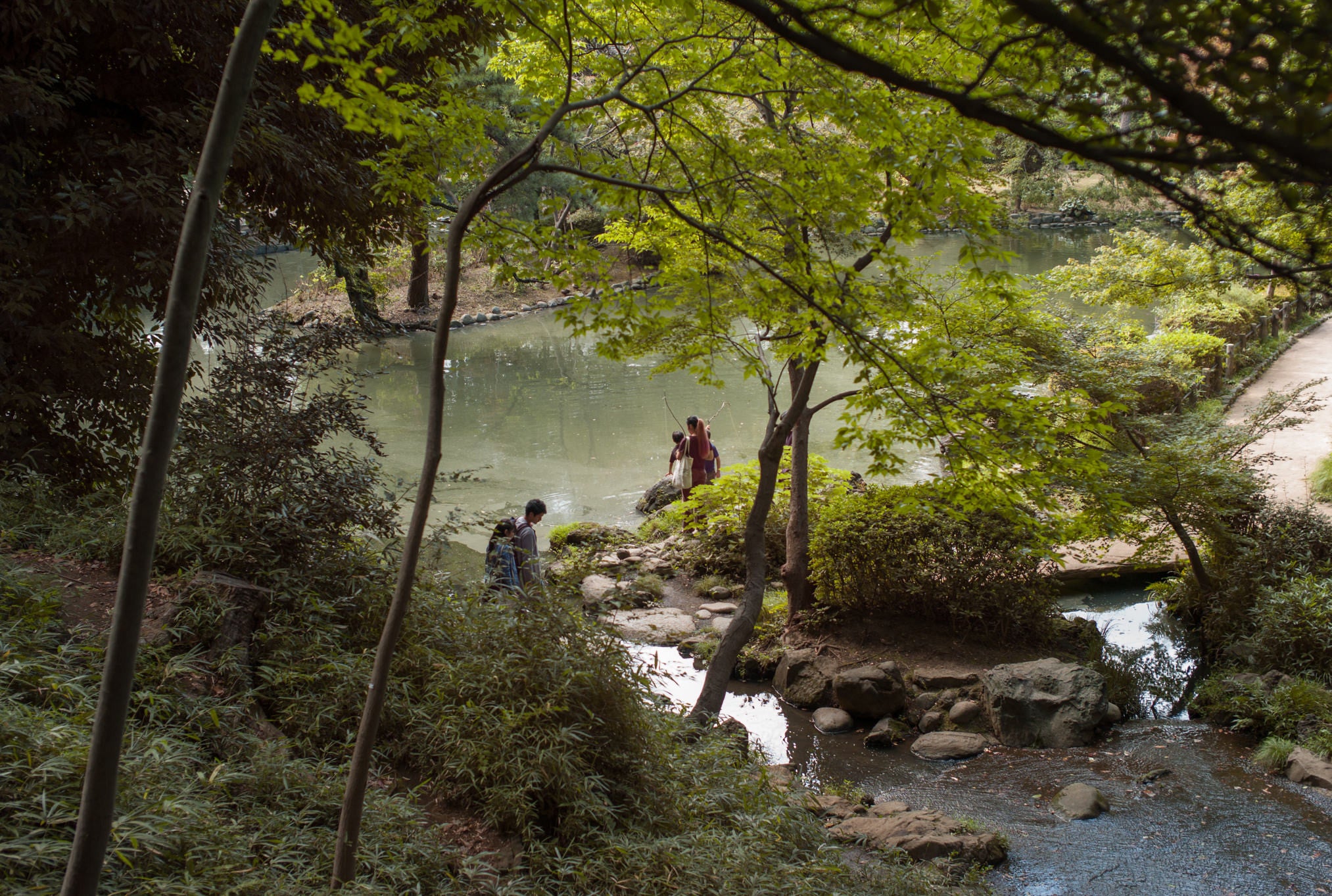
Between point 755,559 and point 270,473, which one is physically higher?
Result: point 270,473

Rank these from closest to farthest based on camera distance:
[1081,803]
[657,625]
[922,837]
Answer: [922,837] → [1081,803] → [657,625]

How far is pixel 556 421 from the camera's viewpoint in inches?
638

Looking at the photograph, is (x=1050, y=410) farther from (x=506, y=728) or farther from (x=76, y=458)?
(x=76, y=458)

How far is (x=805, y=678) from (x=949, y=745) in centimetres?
131

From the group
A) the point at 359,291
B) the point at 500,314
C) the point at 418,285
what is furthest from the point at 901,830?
the point at 500,314

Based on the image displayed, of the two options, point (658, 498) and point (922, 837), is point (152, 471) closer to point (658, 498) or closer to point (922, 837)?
point (922, 837)

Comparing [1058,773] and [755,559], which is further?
[755,559]

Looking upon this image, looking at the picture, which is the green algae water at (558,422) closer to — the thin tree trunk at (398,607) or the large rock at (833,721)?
the large rock at (833,721)

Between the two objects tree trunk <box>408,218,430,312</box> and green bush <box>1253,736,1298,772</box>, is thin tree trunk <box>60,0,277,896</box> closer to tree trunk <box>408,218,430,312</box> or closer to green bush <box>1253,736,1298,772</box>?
green bush <box>1253,736,1298,772</box>

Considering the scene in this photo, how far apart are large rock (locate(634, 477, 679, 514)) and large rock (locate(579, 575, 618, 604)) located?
241 centimetres

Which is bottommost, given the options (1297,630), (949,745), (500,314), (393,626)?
(949,745)

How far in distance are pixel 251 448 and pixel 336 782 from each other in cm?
240

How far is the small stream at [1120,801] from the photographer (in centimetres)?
451

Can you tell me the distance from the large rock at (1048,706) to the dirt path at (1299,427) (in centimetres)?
294
